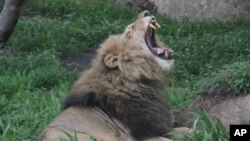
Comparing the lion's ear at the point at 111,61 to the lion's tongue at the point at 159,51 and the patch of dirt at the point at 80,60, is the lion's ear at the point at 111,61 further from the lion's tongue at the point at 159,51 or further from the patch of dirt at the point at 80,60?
the patch of dirt at the point at 80,60

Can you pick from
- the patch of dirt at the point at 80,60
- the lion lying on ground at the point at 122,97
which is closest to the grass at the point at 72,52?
the patch of dirt at the point at 80,60

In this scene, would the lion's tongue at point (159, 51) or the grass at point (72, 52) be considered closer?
the lion's tongue at point (159, 51)

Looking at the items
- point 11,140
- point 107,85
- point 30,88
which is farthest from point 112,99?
point 30,88

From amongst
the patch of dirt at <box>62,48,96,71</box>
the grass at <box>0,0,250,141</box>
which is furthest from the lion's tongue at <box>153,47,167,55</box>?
the patch of dirt at <box>62,48,96,71</box>

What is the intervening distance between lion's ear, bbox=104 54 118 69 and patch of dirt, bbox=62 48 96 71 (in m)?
3.92

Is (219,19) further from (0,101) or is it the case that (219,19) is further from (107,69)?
(107,69)

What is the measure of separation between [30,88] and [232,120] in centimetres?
276

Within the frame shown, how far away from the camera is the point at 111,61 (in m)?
5.68

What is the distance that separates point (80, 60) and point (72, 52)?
0.29 metres

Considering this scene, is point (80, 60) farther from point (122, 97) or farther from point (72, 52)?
point (122, 97)

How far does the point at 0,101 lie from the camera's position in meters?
7.42

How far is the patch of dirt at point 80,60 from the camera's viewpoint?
32.2 feet

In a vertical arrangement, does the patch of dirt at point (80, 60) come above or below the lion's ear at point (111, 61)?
below

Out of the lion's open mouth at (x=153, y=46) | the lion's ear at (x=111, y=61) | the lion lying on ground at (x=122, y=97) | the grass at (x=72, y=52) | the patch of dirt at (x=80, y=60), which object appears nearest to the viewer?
the lion lying on ground at (x=122, y=97)
